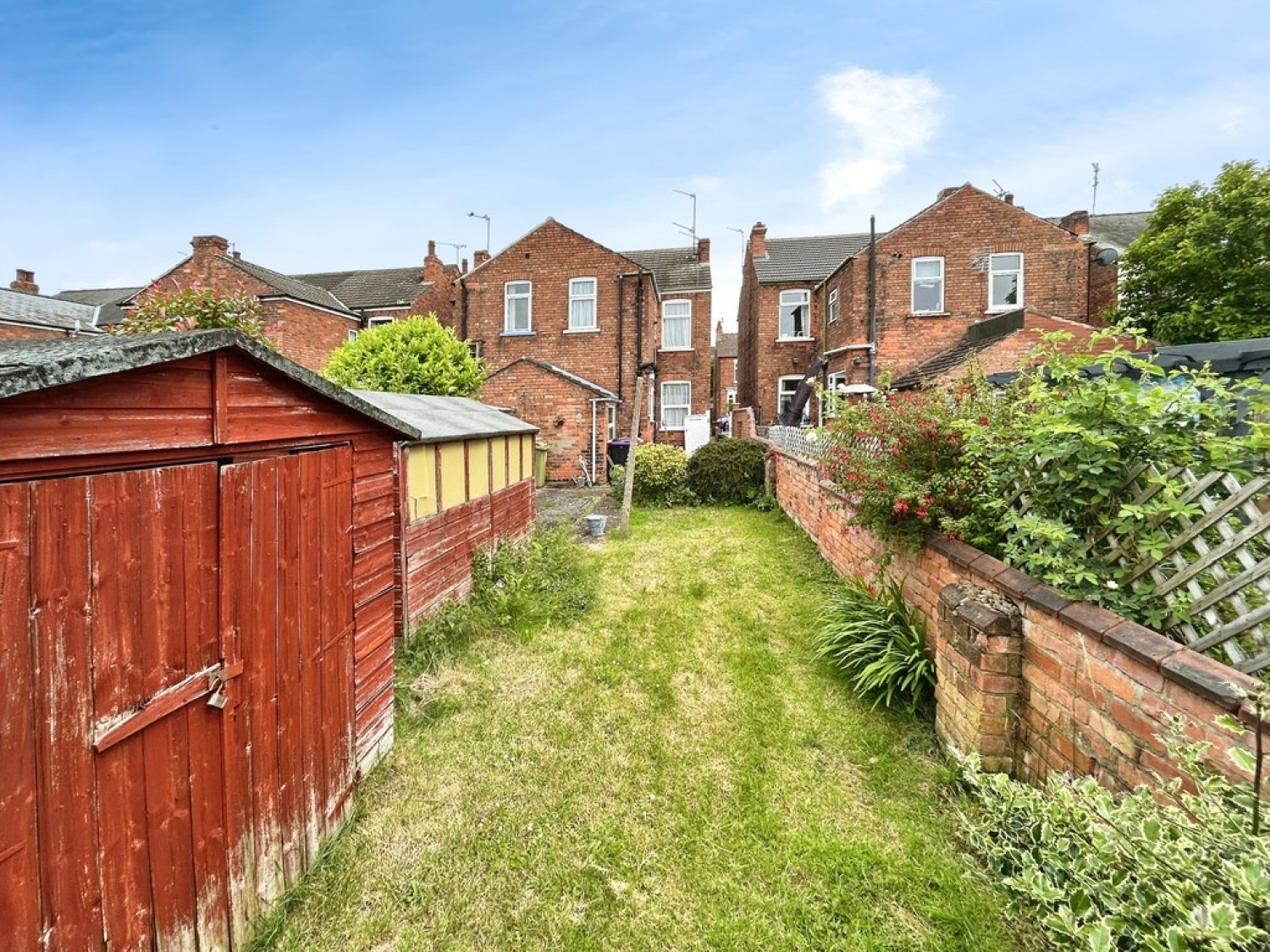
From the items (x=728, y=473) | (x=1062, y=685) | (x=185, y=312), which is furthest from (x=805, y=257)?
(x=1062, y=685)

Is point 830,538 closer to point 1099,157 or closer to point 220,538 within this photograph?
point 220,538

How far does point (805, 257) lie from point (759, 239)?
6.76 ft

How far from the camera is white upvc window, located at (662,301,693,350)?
19.6m

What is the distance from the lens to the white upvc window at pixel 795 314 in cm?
1950

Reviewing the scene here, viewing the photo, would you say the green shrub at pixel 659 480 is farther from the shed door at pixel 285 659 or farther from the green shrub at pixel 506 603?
the shed door at pixel 285 659

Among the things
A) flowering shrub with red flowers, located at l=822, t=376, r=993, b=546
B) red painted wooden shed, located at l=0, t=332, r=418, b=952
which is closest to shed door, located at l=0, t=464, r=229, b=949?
red painted wooden shed, located at l=0, t=332, r=418, b=952

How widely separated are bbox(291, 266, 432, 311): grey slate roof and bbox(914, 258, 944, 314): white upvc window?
64.5 ft

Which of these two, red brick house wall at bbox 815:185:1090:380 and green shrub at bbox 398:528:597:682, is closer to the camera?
green shrub at bbox 398:528:597:682

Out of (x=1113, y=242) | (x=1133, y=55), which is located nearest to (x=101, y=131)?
(x=1133, y=55)

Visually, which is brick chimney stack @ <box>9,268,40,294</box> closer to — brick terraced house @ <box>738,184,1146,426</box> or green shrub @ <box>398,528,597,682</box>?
green shrub @ <box>398,528,597,682</box>

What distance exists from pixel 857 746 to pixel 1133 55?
28.6ft

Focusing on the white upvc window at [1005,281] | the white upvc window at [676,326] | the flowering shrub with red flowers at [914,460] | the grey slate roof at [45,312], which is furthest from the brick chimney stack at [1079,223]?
the grey slate roof at [45,312]

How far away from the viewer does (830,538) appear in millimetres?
7102

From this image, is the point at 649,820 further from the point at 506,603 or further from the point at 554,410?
the point at 554,410
